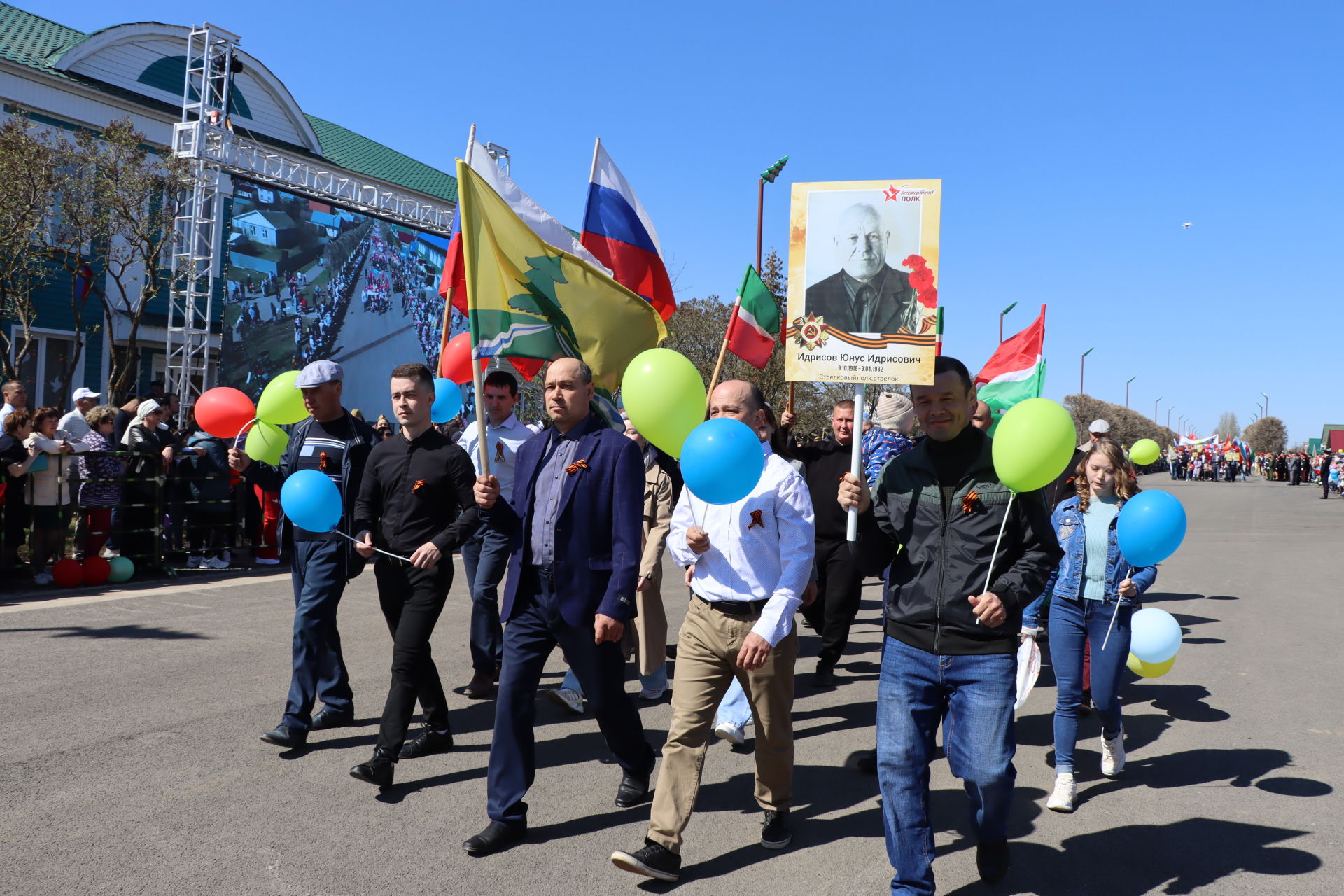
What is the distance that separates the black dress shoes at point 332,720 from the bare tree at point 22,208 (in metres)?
14.4

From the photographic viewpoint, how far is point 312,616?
545 cm

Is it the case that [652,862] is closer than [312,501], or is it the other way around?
[652,862]

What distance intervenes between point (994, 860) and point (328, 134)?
32.5 m

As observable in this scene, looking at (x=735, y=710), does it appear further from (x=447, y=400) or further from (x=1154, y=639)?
(x=447, y=400)

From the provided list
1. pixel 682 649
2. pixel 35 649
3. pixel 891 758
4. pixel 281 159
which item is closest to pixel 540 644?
pixel 682 649

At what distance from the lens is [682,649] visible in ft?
13.6

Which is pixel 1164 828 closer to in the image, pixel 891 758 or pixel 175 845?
pixel 891 758

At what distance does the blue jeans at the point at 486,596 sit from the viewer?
636cm

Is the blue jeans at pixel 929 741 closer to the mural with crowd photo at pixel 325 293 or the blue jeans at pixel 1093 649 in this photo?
the blue jeans at pixel 1093 649

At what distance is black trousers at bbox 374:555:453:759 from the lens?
4734 mm

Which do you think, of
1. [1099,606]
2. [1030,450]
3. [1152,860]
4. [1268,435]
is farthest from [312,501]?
[1268,435]

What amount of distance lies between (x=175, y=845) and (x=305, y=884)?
2.31 ft

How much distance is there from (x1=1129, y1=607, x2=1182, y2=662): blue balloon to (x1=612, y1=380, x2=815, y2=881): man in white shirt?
88.3 inches

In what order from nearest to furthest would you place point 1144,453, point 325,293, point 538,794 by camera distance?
1. point 538,794
2. point 1144,453
3. point 325,293
